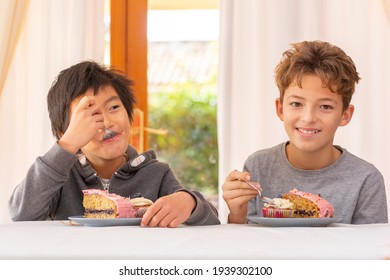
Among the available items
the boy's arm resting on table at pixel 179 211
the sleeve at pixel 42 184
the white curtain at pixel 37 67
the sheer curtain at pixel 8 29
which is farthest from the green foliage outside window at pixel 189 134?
the boy's arm resting on table at pixel 179 211

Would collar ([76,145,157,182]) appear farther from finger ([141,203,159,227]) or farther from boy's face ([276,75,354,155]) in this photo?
finger ([141,203,159,227])

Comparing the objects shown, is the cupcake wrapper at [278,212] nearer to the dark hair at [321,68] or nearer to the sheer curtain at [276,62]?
the dark hair at [321,68]

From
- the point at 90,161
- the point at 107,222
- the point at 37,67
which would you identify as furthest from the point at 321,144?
the point at 37,67

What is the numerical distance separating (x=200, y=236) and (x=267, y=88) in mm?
2021

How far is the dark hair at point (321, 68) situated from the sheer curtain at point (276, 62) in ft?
3.79

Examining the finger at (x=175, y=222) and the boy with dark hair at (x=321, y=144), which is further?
the boy with dark hair at (x=321, y=144)

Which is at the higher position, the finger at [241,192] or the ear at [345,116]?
the ear at [345,116]

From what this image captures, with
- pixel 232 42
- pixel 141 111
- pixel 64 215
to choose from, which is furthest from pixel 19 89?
pixel 64 215

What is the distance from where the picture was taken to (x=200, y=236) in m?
1.05

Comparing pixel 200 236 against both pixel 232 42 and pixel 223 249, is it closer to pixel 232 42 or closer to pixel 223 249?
pixel 223 249

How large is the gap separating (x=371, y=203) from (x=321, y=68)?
36cm

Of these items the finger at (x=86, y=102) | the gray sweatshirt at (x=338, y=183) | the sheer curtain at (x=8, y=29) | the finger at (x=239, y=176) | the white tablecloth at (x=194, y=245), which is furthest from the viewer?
the sheer curtain at (x=8, y=29)

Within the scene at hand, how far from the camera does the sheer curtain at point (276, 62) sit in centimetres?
295

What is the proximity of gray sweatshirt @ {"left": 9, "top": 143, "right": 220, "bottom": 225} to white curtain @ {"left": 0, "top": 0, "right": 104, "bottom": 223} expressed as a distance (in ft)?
3.99
